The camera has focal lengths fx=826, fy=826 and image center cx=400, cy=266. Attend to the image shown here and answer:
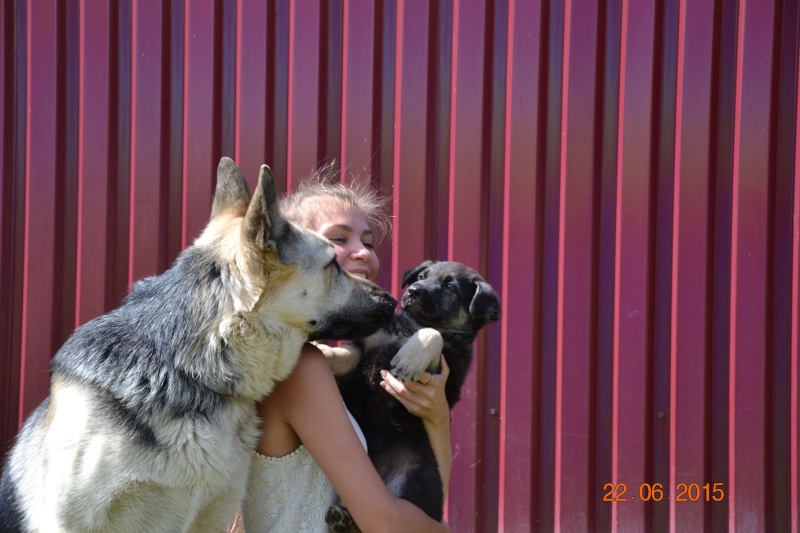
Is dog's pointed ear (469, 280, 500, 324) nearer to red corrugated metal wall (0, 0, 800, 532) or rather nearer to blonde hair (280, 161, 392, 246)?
blonde hair (280, 161, 392, 246)

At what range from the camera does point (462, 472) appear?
4965 mm

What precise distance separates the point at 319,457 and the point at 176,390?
0.50m

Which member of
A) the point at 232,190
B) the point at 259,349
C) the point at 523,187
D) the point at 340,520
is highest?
the point at 523,187

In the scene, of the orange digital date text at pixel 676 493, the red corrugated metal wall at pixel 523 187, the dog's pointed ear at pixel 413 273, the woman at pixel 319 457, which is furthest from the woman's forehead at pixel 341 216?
the orange digital date text at pixel 676 493

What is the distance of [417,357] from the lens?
3072mm

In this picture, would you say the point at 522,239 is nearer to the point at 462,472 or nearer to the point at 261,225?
the point at 462,472

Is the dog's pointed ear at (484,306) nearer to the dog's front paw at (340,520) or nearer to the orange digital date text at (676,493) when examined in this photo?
the dog's front paw at (340,520)

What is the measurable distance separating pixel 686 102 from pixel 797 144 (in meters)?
0.70

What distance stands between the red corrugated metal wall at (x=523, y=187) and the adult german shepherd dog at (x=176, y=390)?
96.3 inches

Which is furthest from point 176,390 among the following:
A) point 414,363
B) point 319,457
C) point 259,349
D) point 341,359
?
point 341,359

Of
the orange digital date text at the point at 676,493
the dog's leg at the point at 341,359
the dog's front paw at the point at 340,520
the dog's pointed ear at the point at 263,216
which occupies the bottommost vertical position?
the orange digital date text at the point at 676,493

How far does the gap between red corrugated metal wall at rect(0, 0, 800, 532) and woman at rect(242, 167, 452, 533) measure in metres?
1.90

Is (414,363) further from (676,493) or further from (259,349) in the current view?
(676,493)

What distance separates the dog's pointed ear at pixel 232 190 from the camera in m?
2.91
